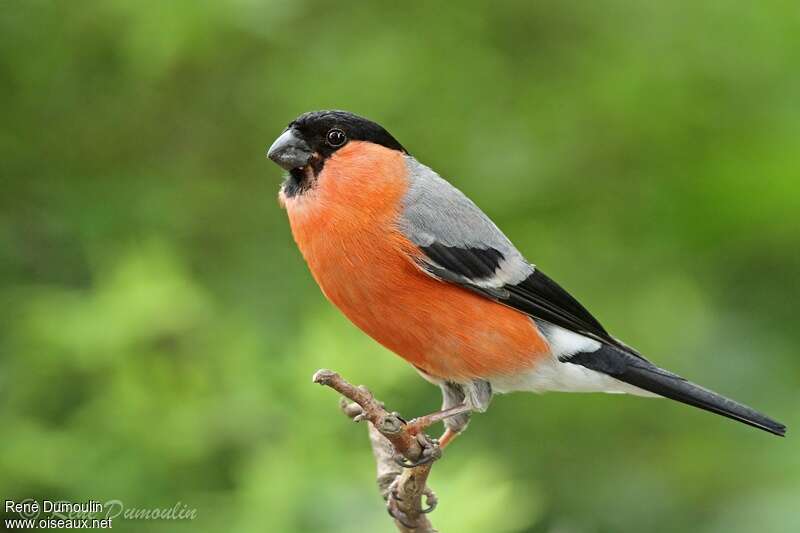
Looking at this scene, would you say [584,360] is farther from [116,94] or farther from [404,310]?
[116,94]

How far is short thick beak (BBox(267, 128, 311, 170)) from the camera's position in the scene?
127 inches

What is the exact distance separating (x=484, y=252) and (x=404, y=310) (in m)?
0.42

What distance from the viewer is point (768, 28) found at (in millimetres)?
4621

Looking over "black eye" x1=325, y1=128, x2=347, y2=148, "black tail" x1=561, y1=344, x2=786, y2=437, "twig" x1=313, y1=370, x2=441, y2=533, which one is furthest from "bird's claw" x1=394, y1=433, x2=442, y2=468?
"black eye" x1=325, y1=128, x2=347, y2=148

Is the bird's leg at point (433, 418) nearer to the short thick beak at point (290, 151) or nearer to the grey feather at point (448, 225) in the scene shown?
the grey feather at point (448, 225)

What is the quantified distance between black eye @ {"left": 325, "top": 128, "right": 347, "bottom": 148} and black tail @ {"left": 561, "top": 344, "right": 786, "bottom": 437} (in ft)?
3.24

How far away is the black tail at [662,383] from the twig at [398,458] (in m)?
0.66

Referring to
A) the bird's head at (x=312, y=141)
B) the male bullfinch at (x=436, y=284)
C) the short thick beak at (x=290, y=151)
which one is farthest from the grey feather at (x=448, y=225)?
the short thick beak at (x=290, y=151)

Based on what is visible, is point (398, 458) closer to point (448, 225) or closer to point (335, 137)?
point (448, 225)

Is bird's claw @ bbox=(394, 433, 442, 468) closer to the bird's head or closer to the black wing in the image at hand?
Result: the black wing

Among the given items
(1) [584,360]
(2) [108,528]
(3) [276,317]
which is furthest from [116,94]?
(1) [584,360]

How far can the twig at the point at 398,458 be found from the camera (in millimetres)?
2719

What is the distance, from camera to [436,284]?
3.16 meters

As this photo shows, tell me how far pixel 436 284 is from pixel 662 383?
30.4 inches
